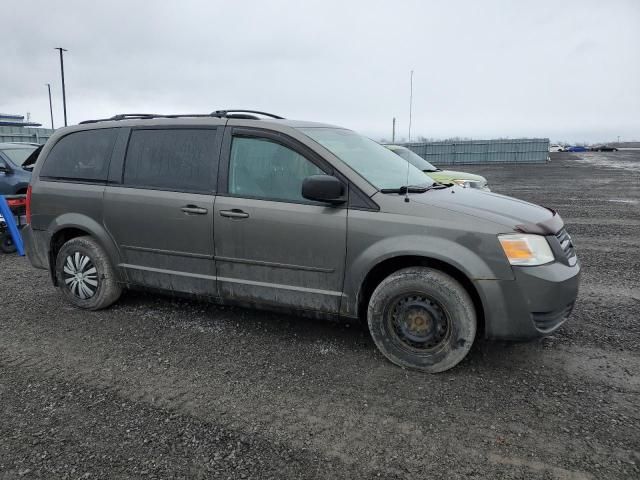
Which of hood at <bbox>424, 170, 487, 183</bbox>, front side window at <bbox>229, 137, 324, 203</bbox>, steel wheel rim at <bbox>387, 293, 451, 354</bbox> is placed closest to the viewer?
steel wheel rim at <bbox>387, 293, 451, 354</bbox>

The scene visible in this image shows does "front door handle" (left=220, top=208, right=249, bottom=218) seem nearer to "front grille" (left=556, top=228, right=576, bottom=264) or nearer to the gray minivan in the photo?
the gray minivan

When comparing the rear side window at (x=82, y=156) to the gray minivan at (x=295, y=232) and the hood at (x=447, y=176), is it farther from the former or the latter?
the hood at (x=447, y=176)

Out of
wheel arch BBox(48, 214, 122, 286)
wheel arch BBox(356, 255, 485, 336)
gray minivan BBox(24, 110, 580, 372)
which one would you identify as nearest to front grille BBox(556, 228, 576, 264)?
gray minivan BBox(24, 110, 580, 372)

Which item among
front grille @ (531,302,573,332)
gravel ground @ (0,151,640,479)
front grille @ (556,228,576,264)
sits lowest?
gravel ground @ (0,151,640,479)

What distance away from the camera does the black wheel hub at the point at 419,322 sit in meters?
3.42

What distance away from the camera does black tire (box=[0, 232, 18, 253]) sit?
747cm

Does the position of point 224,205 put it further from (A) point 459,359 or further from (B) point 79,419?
(A) point 459,359

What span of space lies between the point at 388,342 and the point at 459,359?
1.68ft

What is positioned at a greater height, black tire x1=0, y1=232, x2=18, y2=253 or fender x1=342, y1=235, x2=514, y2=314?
fender x1=342, y1=235, x2=514, y2=314

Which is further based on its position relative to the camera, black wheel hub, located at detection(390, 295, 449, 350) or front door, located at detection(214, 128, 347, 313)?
front door, located at detection(214, 128, 347, 313)

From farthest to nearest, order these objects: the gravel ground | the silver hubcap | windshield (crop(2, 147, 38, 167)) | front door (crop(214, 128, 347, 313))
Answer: windshield (crop(2, 147, 38, 167)) → the silver hubcap → front door (crop(214, 128, 347, 313)) → the gravel ground

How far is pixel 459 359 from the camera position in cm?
339

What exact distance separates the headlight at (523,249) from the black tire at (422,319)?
15.7 inches

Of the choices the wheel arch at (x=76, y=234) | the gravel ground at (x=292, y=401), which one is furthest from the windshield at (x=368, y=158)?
the wheel arch at (x=76, y=234)
